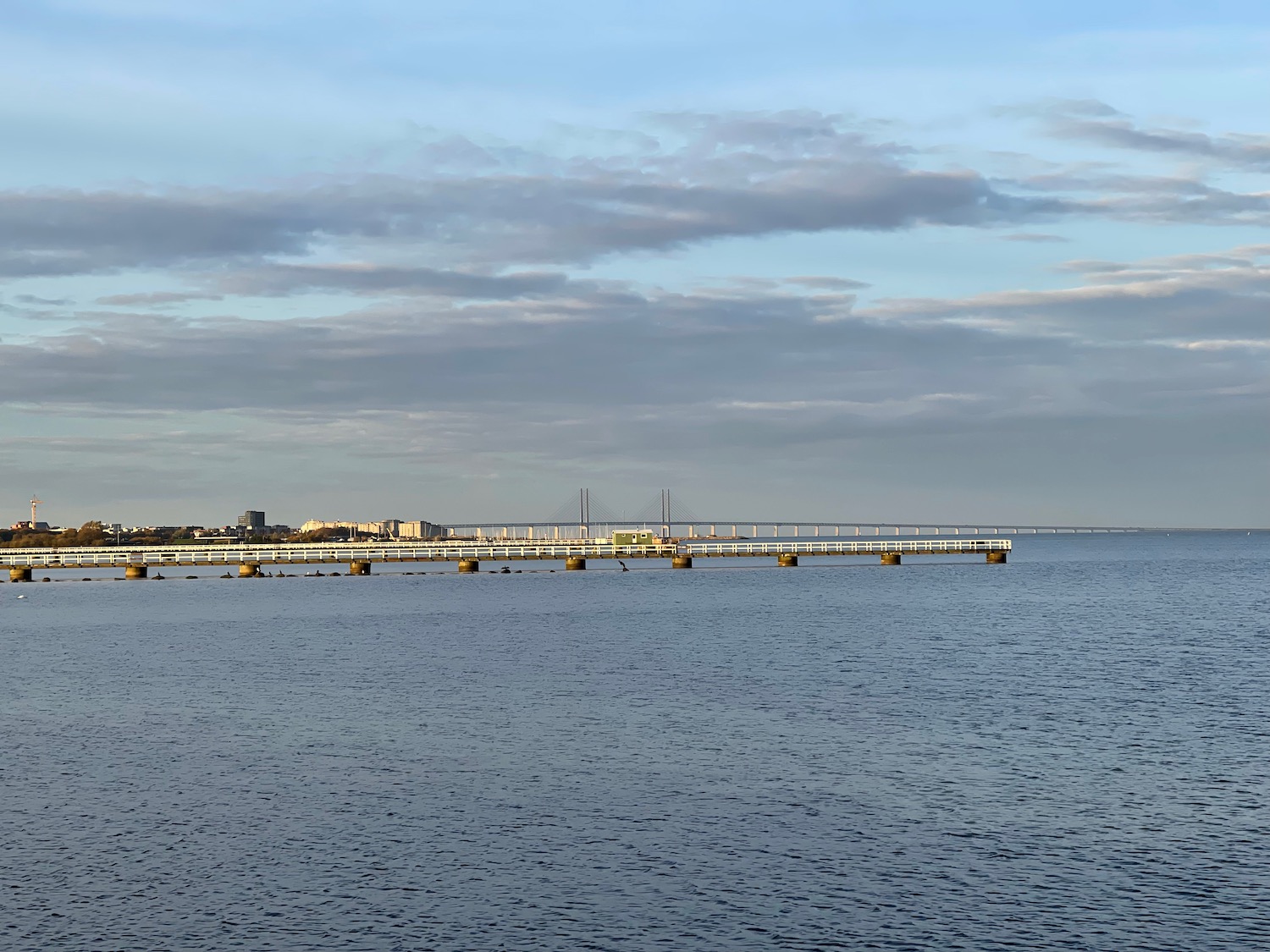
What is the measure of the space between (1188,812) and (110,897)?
20.6 metres

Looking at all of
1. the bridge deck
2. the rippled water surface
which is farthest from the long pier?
the rippled water surface

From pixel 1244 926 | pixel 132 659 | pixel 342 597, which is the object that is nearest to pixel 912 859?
pixel 1244 926

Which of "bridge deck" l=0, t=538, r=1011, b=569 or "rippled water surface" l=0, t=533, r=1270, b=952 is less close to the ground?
"bridge deck" l=0, t=538, r=1011, b=569

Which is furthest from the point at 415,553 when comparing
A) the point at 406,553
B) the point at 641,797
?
the point at 641,797

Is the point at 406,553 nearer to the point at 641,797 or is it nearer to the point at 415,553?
the point at 415,553

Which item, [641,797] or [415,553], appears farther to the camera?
[415,553]

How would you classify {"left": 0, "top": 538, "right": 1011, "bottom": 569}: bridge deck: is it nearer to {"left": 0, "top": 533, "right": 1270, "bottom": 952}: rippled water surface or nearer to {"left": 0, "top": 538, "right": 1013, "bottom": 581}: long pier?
{"left": 0, "top": 538, "right": 1013, "bottom": 581}: long pier

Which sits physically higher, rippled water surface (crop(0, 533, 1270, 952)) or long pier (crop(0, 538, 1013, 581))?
long pier (crop(0, 538, 1013, 581))

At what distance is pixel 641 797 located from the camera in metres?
29.1

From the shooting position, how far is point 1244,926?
20.1 meters

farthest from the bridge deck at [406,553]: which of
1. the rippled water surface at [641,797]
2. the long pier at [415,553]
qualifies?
the rippled water surface at [641,797]

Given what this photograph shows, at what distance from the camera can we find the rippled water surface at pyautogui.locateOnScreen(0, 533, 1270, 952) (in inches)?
826

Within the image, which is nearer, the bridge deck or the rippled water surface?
the rippled water surface

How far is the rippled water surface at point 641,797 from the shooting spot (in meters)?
21.0
